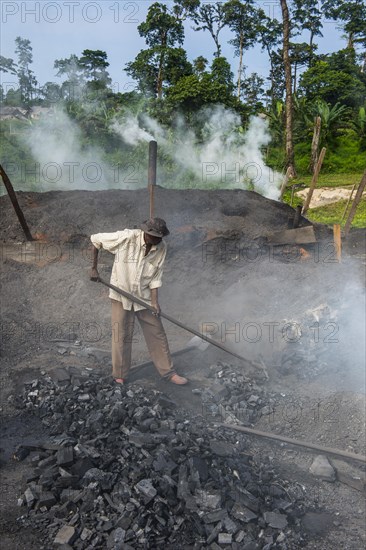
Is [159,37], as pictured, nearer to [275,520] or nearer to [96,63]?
[96,63]

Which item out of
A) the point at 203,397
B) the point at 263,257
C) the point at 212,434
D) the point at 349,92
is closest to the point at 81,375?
the point at 203,397

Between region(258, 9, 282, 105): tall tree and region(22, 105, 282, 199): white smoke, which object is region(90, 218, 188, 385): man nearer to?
region(22, 105, 282, 199): white smoke

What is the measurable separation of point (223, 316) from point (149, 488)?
476 centimetres

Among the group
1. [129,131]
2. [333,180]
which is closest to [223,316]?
[129,131]

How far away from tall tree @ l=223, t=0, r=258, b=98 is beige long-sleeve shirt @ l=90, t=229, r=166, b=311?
29.7m

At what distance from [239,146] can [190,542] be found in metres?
19.4

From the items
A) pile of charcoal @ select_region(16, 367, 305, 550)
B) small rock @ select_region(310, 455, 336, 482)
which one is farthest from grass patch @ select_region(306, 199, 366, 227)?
pile of charcoal @ select_region(16, 367, 305, 550)

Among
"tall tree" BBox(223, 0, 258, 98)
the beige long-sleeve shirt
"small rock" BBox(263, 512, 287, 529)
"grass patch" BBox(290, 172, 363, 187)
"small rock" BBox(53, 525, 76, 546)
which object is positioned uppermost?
"tall tree" BBox(223, 0, 258, 98)

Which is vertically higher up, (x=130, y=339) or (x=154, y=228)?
(x=154, y=228)

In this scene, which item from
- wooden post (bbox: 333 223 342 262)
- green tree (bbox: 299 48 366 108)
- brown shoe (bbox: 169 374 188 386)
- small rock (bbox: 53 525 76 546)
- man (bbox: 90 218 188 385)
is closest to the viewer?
small rock (bbox: 53 525 76 546)

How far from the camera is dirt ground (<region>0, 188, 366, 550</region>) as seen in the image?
452 cm

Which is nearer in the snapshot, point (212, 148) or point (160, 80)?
point (212, 148)

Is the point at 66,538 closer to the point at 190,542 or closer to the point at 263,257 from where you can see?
the point at 190,542

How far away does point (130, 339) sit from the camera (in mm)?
5730
